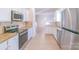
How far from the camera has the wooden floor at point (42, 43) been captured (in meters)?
2.07

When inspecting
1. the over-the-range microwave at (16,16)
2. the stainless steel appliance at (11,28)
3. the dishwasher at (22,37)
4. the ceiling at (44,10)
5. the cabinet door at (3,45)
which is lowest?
the cabinet door at (3,45)

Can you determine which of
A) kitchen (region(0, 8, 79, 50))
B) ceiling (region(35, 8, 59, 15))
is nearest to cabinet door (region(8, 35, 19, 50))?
kitchen (region(0, 8, 79, 50))

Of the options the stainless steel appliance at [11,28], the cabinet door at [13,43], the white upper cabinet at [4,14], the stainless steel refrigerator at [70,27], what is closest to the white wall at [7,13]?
the white upper cabinet at [4,14]

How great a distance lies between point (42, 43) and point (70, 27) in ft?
1.43

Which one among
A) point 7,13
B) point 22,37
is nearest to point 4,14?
point 7,13

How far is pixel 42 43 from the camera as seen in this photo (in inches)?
81.7

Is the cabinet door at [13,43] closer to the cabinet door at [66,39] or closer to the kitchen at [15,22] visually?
the kitchen at [15,22]

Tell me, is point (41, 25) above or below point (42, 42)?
above

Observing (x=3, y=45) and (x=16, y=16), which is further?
(x=16, y=16)

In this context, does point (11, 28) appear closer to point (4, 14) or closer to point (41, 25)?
point (4, 14)

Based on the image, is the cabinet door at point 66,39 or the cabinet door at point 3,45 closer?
the cabinet door at point 3,45

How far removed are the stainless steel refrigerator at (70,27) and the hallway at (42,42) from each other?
117 mm

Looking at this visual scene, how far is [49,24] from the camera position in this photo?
207cm
